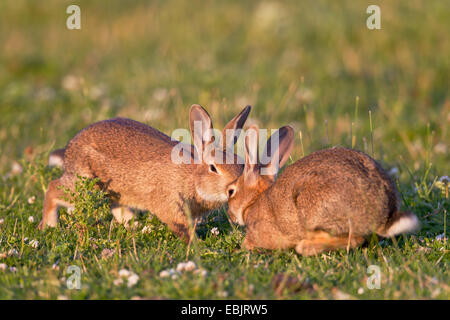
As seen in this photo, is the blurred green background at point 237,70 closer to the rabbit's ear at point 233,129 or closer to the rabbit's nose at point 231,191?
the rabbit's ear at point 233,129

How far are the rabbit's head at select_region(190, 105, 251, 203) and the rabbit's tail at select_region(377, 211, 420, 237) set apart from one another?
1.50 m

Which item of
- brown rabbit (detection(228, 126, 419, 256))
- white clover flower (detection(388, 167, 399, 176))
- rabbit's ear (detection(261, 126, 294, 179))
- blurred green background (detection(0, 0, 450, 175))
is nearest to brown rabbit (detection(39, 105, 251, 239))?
rabbit's ear (detection(261, 126, 294, 179))

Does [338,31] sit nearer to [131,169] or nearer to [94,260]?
[131,169]

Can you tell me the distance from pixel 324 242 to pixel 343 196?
1.45 feet

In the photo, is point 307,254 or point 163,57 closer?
point 307,254

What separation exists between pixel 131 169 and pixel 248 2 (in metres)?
10.7

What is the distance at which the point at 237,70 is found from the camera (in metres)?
10.7

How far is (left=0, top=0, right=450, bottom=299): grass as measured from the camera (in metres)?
4.32

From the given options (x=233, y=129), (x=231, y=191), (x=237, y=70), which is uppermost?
(x=237, y=70)

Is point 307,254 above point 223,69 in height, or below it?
below

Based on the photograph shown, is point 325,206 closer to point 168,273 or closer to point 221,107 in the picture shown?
point 168,273

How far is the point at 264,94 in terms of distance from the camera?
989 cm

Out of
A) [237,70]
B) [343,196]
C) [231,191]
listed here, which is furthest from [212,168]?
[237,70]
